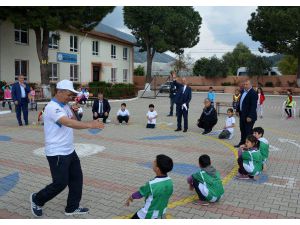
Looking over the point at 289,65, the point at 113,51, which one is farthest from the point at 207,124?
the point at 289,65

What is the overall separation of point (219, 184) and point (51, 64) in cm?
2866

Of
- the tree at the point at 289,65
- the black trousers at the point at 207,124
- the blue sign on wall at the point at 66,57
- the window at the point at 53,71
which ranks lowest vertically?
the black trousers at the point at 207,124

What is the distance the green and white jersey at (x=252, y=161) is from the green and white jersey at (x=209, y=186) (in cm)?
131

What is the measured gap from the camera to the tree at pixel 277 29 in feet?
127

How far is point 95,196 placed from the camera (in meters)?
5.77

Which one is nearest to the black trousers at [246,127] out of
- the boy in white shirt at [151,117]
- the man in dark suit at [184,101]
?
Result: the man in dark suit at [184,101]

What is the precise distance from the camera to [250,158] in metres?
6.65

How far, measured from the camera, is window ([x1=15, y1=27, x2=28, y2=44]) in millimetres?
28547

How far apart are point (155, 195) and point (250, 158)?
286cm

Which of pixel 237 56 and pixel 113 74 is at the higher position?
pixel 237 56

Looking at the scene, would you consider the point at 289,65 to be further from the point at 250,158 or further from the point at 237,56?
the point at 250,158

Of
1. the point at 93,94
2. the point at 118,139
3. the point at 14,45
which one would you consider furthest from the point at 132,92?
the point at 118,139

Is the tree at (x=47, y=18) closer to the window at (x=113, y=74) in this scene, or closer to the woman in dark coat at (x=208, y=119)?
the window at (x=113, y=74)

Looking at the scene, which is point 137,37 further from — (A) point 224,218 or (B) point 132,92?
(A) point 224,218
